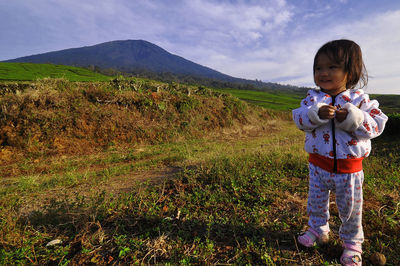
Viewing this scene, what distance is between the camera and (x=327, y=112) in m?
1.84

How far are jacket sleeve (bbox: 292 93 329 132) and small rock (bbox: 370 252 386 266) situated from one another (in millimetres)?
1560

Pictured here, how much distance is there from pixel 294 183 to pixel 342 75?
263 cm

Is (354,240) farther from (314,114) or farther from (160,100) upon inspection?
(160,100)

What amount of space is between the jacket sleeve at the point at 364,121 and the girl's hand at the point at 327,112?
138mm

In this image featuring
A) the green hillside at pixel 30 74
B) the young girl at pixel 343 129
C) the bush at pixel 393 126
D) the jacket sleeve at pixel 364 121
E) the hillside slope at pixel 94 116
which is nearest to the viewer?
the jacket sleeve at pixel 364 121

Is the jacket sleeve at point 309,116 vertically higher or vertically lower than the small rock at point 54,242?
higher

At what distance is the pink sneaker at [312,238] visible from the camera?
2.22 meters

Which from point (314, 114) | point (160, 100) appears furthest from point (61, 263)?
point (160, 100)

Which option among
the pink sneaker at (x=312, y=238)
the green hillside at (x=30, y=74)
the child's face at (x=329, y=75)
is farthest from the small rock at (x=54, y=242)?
the green hillside at (x=30, y=74)

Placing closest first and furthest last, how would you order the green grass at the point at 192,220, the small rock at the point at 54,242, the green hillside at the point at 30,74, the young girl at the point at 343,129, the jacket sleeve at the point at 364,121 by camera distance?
the jacket sleeve at the point at 364,121, the young girl at the point at 343,129, the green grass at the point at 192,220, the small rock at the point at 54,242, the green hillside at the point at 30,74

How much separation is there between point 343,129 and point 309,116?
1.30ft

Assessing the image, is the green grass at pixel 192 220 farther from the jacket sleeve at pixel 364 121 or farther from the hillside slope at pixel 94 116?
the hillside slope at pixel 94 116

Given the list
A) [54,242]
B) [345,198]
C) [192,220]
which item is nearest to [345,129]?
[345,198]

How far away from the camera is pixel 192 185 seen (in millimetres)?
3795
